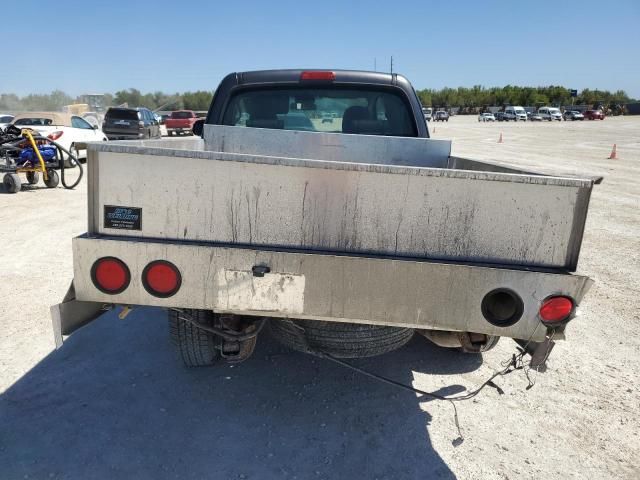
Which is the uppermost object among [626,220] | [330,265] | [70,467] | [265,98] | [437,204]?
[265,98]

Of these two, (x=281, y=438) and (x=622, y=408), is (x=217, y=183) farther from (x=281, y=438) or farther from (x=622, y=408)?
(x=622, y=408)

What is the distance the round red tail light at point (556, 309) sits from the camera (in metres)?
2.07

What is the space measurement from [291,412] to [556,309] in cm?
172

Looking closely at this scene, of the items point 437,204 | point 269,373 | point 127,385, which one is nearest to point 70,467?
point 127,385

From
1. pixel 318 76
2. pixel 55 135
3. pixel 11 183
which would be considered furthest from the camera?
pixel 55 135

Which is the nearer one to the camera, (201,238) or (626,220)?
(201,238)

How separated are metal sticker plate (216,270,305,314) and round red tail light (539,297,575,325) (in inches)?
42.9

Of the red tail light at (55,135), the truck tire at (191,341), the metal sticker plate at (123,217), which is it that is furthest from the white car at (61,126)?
the metal sticker plate at (123,217)

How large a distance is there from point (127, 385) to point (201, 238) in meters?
1.64

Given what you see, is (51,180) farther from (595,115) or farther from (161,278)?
(595,115)

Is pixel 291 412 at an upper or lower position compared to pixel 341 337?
lower

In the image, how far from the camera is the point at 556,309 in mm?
2090

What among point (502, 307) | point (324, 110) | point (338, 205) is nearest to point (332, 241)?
point (338, 205)

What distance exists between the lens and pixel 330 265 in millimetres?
2105
